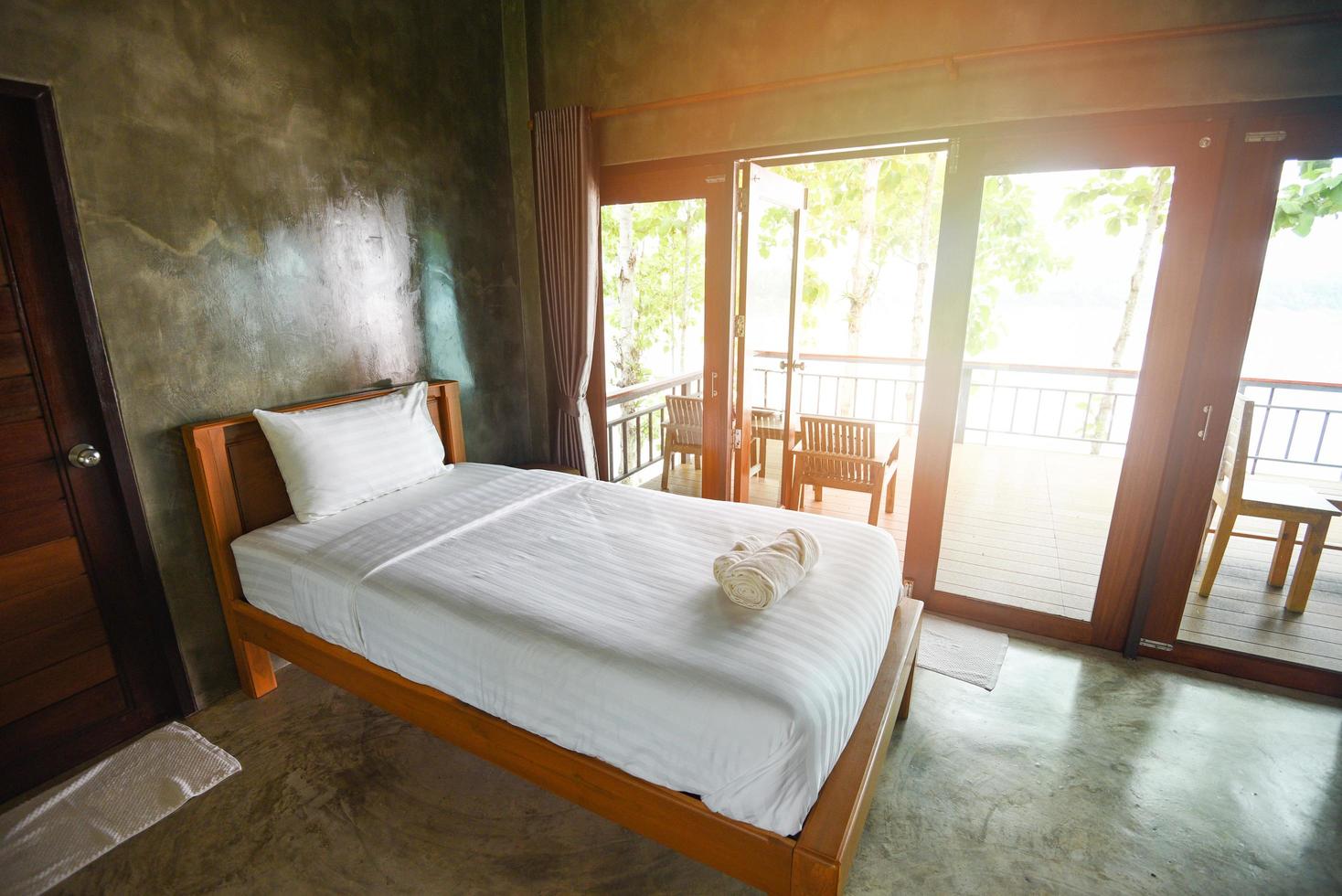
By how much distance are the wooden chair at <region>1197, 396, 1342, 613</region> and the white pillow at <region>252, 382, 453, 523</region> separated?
3434mm

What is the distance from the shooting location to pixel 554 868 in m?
1.65

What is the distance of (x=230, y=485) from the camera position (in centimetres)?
222

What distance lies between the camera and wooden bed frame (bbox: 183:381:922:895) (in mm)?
1317

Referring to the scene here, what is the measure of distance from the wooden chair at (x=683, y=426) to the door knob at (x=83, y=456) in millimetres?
2724

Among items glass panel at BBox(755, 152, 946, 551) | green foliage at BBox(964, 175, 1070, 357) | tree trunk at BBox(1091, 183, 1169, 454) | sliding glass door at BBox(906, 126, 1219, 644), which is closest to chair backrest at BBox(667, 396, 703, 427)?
sliding glass door at BBox(906, 126, 1219, 644)

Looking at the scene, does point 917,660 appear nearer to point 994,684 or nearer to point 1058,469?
point 994,684

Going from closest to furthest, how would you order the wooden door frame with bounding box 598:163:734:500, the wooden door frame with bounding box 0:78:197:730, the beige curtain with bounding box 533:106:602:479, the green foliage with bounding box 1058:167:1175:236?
1. the wooden door frame with bounding box 0:78:197:730
2. the green foliage with bounding box 1058:167:1175:236
3. the wooden door frame with bounding box 598:163:734:500
4. the beige curtain with bounding box 533:106:602:479

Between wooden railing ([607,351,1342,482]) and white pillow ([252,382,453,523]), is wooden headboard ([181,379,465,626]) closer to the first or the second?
white pillow ([252,382,453,523])

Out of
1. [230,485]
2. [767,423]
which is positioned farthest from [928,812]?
[767,423]

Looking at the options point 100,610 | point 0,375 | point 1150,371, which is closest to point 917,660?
point 1150,371

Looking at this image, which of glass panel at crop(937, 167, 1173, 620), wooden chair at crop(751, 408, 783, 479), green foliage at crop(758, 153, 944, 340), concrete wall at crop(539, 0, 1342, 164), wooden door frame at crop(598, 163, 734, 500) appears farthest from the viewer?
green foliage at crop(758, 153, 944, 340)

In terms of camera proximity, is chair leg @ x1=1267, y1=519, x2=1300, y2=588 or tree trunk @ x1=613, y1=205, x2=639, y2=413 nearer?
chair leg @ x1=1267, y1=519, x2=1300, y2=588

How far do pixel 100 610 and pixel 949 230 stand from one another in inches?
136

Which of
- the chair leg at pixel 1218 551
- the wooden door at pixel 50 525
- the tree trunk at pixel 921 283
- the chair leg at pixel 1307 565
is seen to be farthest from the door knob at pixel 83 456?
the tree trunk at pixel 921 283
